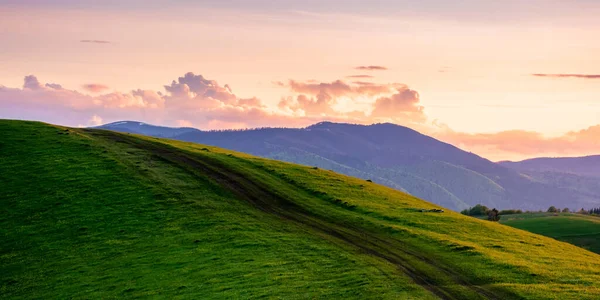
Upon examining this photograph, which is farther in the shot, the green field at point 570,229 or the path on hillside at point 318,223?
the green field at point 570,229

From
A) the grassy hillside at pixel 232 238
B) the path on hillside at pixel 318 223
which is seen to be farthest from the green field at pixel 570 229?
the path on hillside at pixel 318 223

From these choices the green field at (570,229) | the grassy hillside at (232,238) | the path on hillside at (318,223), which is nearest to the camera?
the path on hillside at (318,223)

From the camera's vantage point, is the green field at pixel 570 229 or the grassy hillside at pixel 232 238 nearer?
the grassy hillside at pixel 232 238

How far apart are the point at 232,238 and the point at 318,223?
33.7ft

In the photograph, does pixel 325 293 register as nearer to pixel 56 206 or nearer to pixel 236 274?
pixel 236 274

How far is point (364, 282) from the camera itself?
47.2m

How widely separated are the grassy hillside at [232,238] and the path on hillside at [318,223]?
224 mm

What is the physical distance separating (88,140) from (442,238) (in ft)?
177

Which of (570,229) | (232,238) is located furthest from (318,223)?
(570,229)

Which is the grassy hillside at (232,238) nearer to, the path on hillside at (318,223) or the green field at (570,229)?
the path on hillside at (318,223)

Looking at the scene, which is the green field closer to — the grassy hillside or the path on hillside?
the grassy hillside

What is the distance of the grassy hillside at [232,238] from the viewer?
4900 centimetres

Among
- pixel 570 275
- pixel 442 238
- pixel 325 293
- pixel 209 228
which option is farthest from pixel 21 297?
pixel 570 275

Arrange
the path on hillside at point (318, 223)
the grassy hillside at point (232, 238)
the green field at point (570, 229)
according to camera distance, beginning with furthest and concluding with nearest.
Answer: the green field at point (570, 229), the grassy hillside at point (232, 238), the path on hillside at point (318, 223)
